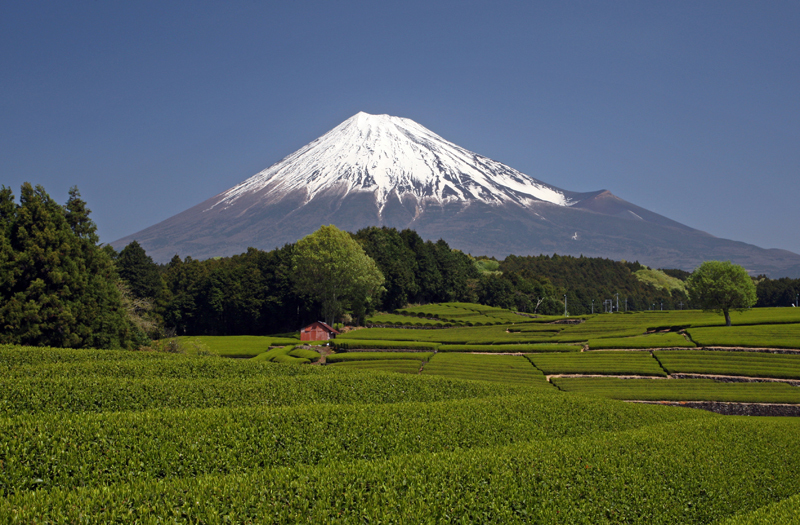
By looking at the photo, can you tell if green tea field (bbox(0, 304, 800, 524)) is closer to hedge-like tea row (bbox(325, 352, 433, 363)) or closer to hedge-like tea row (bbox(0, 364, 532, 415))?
hedge-like tea row (bbox(0, 364, 532, 415))

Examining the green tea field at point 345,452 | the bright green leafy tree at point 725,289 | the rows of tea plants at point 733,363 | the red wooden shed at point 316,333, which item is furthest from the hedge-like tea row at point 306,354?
the bright green leafy tree at point 725,289

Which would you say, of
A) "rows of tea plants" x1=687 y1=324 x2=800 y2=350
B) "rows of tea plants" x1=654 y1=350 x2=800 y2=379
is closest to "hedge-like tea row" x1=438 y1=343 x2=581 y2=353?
"rows of tea plants" x1=654 y1=350 x2=800 y2=379

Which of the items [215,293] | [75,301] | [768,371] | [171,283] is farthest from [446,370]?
[171,283]

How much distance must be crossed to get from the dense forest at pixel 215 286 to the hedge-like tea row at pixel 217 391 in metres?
17.4

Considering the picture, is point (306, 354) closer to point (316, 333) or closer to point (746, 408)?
point (316, 333)

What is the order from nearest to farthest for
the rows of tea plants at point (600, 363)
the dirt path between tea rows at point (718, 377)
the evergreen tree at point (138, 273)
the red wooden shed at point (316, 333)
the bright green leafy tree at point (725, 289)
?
the dirt path between tea rows at point (718, 377)
the rows of tea plants at point (600, 363)
the bright green leafy tree at point (725, 289)
the red wooden shed at point (316, 333)
the evergreen tree at point (138, 273)

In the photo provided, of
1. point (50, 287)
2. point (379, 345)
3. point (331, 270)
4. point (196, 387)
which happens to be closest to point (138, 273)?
point (331, 270)

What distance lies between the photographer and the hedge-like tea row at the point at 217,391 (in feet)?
40.5

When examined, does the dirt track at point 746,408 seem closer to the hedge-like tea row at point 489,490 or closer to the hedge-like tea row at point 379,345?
the hedge-like tea row at point 489,490

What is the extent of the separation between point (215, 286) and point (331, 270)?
1948cm

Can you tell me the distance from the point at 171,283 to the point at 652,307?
117646 mm

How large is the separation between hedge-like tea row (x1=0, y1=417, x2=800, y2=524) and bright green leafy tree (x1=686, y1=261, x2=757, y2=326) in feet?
129

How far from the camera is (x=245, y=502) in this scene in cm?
775

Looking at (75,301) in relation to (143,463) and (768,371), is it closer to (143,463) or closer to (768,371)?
(143,463)
